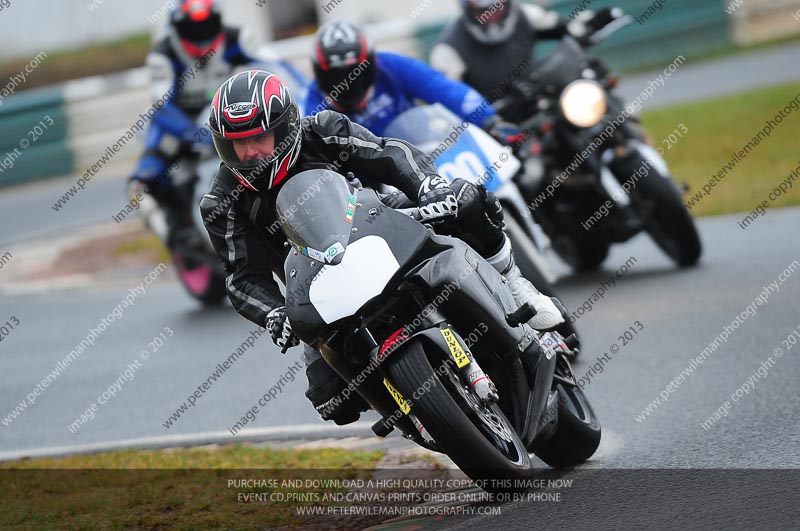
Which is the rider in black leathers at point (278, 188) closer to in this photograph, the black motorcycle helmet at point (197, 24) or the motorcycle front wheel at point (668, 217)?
the motorcycle front wheel at point (668, 217)

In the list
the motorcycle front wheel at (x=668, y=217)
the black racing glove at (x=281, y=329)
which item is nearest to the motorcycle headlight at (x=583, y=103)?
the motorcycle front wheel at (x=668, y=217)

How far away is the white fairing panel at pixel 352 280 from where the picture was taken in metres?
4.68

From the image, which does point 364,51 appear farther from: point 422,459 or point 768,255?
→ point 768,255

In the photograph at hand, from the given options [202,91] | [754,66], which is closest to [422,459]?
[202,91]

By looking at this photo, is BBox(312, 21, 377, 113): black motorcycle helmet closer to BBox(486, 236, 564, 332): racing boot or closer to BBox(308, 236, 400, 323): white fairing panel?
BBox(486, 236, 564, 332): racing boot

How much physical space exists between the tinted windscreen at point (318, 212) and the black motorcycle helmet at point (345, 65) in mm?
2889

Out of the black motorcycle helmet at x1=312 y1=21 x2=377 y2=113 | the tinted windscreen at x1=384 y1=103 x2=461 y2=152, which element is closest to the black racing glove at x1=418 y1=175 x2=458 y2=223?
the tinted windscreen at x1=384 y1=103 x2=461 y2=152

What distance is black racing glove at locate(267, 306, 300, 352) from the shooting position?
5.00m

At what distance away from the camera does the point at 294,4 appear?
25.7 meters

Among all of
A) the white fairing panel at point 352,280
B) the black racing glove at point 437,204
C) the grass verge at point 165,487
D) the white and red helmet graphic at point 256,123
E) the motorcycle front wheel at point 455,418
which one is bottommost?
the grass verge at point 165,487

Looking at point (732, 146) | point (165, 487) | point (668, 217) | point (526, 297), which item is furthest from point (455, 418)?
point (732, 146)

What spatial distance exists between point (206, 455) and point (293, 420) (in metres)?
0.83

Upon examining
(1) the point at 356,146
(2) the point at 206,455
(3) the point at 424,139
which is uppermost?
(1) the point at 356,146

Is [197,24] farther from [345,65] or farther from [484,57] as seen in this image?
[345,65]
